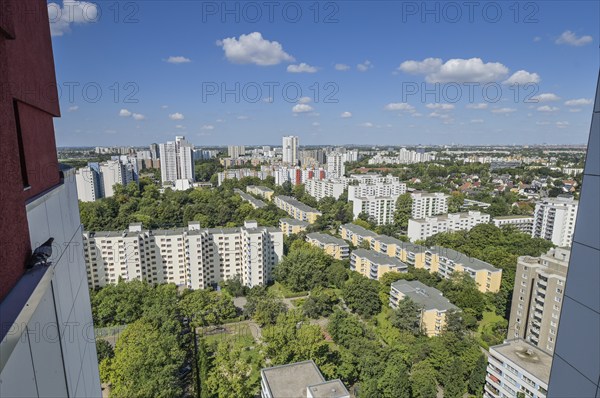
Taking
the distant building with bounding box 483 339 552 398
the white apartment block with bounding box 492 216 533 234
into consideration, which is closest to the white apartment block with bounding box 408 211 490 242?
the white apartment block with bounding box 492 216 533 234

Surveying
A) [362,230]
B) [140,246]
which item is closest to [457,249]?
[362,230]

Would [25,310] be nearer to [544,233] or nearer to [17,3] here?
[17,3]

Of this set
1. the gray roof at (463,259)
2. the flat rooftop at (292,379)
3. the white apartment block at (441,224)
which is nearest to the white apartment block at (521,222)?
the white apartment block at (441,224)

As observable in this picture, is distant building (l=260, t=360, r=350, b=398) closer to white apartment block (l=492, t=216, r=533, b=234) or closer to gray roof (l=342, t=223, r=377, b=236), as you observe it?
gray roof (l=342, t=223, r=377, b=236)

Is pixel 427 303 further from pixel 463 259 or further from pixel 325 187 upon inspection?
pixel 325 187

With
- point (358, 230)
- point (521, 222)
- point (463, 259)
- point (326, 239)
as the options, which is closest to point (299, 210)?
point (358, 230)
